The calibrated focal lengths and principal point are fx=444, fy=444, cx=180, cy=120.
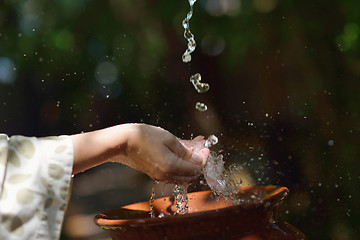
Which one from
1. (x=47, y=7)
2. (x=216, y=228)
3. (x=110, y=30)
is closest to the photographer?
(x=216, y=228)

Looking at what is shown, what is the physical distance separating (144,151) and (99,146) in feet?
0.35

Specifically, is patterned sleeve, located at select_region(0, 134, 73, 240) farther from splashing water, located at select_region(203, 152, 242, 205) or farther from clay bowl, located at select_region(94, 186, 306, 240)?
splashing water, located at select_region(203, 152, 242, 205)

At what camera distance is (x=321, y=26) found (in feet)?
7.82

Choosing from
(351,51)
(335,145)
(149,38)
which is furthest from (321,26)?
(149,38)

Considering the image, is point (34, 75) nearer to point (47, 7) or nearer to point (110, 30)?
point (47, 7)

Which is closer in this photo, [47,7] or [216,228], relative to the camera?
[216,228]

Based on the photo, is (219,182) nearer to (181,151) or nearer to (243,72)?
(181,151)

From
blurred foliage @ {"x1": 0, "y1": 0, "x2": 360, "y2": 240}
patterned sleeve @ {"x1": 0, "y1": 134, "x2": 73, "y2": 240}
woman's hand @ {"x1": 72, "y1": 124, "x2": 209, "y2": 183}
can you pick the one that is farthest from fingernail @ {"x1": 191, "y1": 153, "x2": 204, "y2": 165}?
blurred foliage @ {"x1": 0, "y1": 0, "x2": 360, "y2": 240}

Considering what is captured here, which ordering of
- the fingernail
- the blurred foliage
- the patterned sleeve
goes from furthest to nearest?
1. the blurred foliage
2. the fingernail
3. the patterned sleeve

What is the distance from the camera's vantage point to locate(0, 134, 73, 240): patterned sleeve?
932 mm

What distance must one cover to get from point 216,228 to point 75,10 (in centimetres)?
255

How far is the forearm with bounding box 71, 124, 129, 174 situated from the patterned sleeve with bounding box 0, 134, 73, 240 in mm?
24

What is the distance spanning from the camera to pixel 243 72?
278cm

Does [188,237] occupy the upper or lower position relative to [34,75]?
upper
